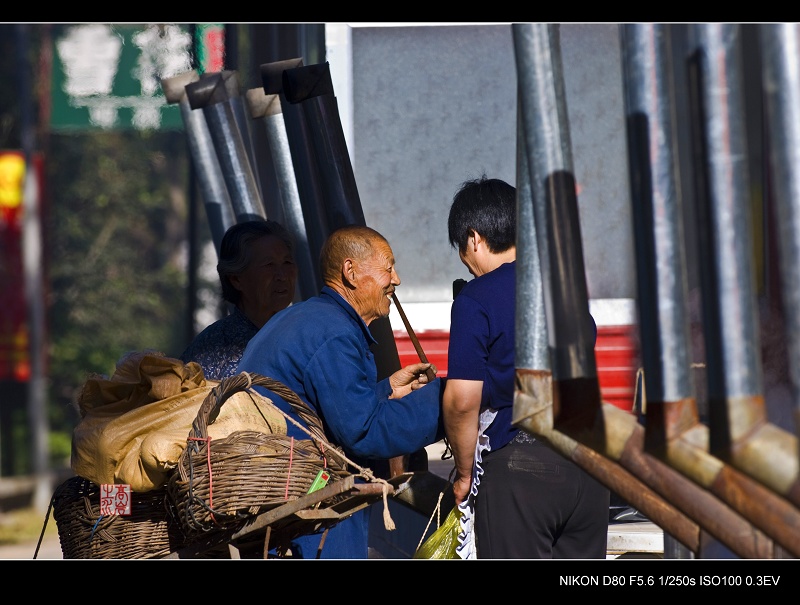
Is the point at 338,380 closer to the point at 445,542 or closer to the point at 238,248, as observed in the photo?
the point at 445,542

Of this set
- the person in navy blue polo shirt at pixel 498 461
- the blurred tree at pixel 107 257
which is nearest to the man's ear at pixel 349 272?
the person in navy blue polo shirt at pixel 498 461

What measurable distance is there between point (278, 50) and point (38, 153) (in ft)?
27.0

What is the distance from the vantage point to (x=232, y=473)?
8.02 feet

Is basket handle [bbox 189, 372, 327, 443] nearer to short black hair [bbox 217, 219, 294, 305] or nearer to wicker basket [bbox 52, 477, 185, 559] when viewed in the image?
wicker basket [bbox 52, 477, 185, 559]

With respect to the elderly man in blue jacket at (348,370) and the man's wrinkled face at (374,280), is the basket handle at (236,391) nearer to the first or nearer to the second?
the elderly man in blue jacket at (348,370)

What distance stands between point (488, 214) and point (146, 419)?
1021 millimetres

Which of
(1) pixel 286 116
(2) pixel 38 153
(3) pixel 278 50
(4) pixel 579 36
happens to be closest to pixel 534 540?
(1) pixel 286 116

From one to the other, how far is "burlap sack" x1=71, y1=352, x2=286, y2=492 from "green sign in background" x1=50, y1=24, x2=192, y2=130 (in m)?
1.98

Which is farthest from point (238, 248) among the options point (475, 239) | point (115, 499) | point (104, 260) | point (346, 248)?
point (104, 260)

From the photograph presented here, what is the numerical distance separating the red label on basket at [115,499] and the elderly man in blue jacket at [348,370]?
16.2 inches

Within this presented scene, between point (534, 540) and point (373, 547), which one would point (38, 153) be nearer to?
point (373, 547)

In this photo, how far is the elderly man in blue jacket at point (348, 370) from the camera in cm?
267

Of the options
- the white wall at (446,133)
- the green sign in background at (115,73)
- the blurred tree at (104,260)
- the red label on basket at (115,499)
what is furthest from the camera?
the blurred tree at (104,260)

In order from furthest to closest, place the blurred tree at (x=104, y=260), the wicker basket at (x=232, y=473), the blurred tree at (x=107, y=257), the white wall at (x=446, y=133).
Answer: the blurred tree at (x=107, y=257)
the blurred tree at (x=104, y=260)
the white wall at (x=446, y=133)
the wicker basket at (x=232, y=473)
